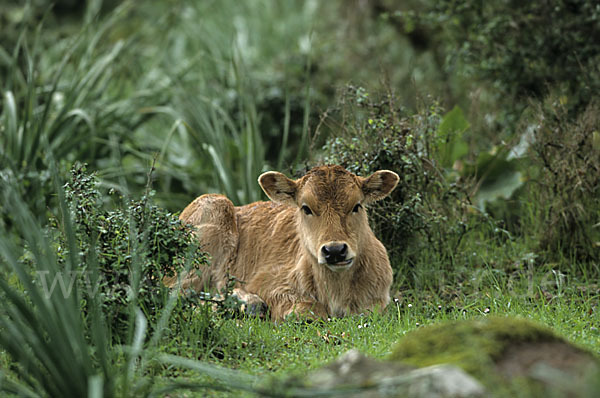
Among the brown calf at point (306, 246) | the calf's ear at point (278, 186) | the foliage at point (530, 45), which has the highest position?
the foliage at point (530, 45)

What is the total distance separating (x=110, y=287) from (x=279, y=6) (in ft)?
42.1

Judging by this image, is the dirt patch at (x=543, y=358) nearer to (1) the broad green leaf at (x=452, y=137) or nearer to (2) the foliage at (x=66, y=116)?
(1) the broad green leaf at (x=452, y=137)

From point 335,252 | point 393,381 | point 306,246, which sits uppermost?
point 393,381

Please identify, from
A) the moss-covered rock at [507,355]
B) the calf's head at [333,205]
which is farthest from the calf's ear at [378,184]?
the moss-covered rock at [507,355]

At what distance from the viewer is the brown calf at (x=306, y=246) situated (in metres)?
5.64

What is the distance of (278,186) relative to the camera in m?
5.95

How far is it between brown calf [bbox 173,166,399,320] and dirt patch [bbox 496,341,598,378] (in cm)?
233

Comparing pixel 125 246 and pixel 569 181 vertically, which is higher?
pixel 125 246

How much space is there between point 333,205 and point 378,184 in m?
0.46

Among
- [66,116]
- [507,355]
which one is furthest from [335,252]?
[66,116]

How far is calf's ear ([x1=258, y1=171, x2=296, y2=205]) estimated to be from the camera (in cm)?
585

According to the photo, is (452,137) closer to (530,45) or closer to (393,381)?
(530,45)

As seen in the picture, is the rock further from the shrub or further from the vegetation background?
the shrub

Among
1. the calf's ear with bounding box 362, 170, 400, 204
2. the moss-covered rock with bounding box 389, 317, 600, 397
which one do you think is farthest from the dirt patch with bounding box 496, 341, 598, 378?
the calf's ear with bounding box 362, 170, 400, 204
